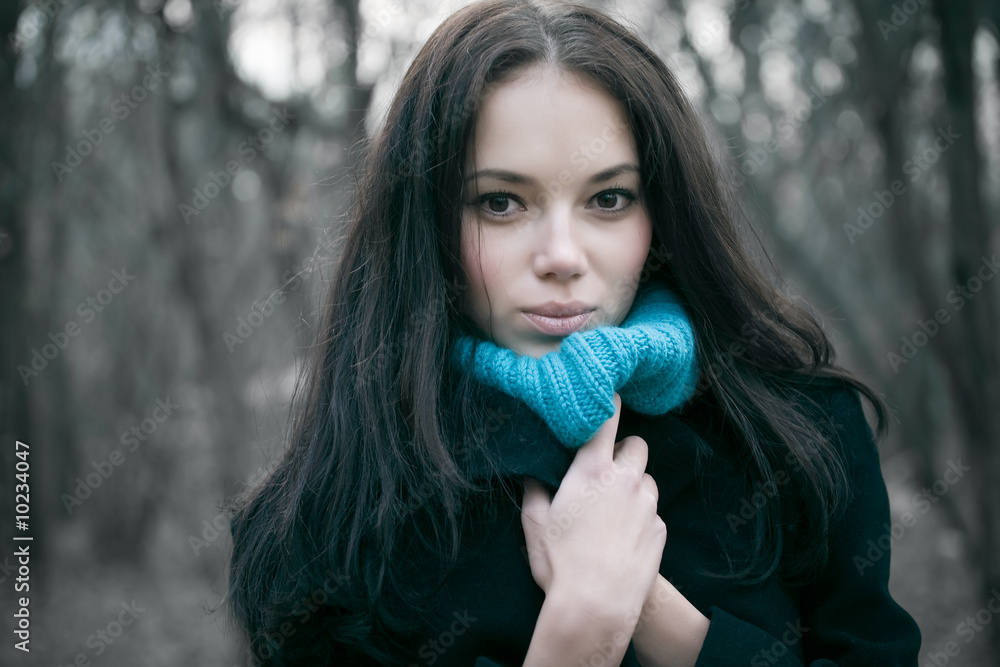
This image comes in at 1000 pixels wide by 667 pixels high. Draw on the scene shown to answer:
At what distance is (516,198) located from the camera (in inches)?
57.4

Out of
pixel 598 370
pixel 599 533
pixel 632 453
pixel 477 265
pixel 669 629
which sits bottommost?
pixel 669 629

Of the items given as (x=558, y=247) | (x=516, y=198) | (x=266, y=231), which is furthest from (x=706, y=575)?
(x=266, y=231)

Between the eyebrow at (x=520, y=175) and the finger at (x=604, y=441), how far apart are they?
1.47 ft

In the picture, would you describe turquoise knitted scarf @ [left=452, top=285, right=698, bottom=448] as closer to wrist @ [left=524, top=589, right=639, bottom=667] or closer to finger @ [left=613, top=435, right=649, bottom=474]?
finger @ [left=613, top=435, right=649, bottom=474]

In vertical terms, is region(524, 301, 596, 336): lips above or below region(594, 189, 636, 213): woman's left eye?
below

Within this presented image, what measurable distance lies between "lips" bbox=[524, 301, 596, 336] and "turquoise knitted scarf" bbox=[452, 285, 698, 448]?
0.05 metres

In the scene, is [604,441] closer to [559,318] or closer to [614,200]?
[559,318]

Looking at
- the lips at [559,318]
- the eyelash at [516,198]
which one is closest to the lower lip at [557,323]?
the lips at [559,318]

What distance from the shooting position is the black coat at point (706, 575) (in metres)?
1.45

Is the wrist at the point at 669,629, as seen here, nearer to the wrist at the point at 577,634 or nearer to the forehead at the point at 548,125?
the wrist at the point at 577,634

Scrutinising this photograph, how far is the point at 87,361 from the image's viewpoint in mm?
7742

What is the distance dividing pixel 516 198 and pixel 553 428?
0.47 meters

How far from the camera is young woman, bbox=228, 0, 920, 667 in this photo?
4.63 ft

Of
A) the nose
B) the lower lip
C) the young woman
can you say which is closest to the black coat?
the young woman
